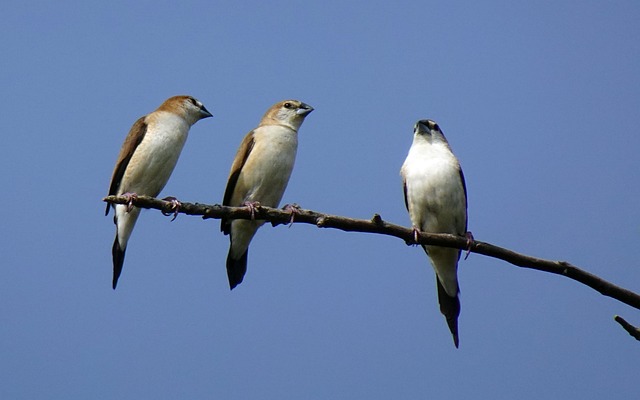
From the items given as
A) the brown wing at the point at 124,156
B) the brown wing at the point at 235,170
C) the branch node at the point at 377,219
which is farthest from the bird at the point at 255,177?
the branch node at the point at 377,219

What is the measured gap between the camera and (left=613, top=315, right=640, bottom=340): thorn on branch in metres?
5.12

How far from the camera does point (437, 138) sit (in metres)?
8.64

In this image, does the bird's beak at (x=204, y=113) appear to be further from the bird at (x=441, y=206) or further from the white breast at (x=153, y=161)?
the bird at (x=441, y=206)

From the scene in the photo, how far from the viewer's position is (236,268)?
9.27 metres

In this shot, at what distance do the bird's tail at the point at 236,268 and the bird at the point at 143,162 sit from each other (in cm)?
111

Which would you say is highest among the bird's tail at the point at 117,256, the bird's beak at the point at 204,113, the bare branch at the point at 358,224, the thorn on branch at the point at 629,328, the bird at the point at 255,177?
the bird's beak at the point at 204,113

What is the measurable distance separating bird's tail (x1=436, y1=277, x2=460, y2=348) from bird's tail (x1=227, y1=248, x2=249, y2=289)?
7.37 feet

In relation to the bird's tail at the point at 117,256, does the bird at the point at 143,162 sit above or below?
above

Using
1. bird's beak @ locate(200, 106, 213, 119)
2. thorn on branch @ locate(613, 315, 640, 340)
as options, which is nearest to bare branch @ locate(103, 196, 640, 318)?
thorn on branch @ locate(613, 315, 640, 340)

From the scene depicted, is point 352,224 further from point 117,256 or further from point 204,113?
point 204,113

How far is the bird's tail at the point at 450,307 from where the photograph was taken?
7.94 m

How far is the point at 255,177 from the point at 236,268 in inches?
43.7

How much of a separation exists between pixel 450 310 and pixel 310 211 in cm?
250

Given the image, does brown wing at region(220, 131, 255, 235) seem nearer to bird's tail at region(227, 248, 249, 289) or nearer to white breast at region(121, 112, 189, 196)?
bird's tail at region(227, 248, 249, 289)
